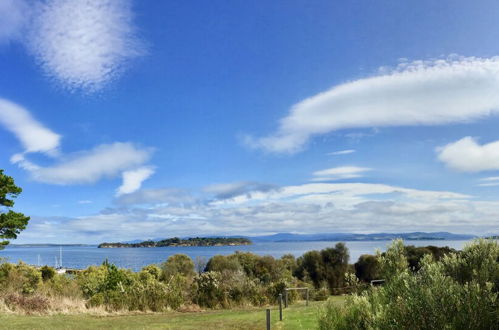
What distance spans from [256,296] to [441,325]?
18.0 meters

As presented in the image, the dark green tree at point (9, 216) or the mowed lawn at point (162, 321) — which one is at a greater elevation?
the dark green tree at point (9, 216)

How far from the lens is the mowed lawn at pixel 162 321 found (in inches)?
521


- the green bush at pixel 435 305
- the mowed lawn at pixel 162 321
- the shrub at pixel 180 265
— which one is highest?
the green bush at pixel 435 305

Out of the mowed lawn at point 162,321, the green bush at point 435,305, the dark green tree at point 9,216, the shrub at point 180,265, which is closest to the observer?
the green bush at point 435,305

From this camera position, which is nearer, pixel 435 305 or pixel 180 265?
pixel 435 305

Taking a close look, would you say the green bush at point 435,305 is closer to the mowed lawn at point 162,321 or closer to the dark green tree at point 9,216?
the mowed lawn at point 162,321

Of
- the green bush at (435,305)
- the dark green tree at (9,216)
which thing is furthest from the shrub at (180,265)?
the green bush at (435,305)

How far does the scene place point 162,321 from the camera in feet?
48.8

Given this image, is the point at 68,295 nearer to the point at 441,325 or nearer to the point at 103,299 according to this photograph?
the point at 103,299

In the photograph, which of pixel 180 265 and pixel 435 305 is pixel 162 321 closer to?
pixel 435 305

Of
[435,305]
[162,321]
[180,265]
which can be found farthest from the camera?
A: [180,265]

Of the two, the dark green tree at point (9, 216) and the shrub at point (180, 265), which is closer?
the dark green tree at point (9, 216)

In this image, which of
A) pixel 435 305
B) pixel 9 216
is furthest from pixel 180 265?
pixel 435 305

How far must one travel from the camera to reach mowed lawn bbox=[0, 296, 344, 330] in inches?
521
